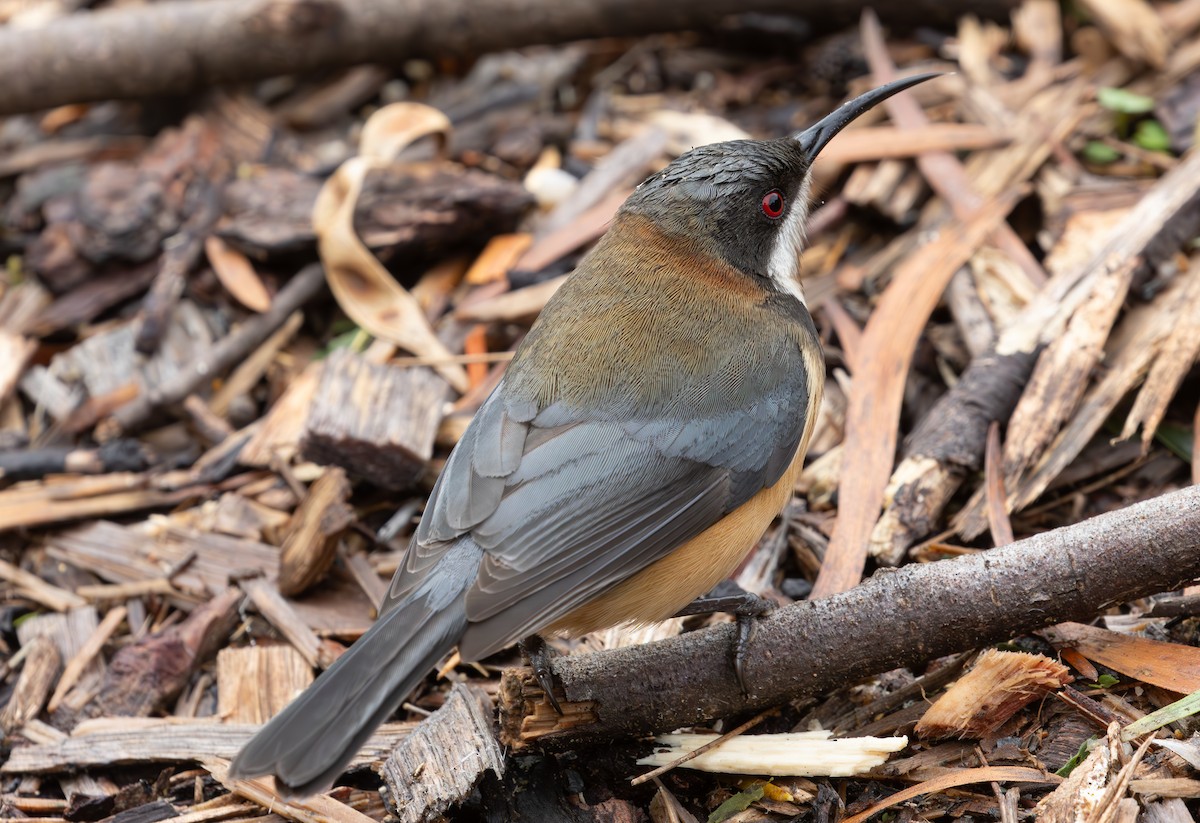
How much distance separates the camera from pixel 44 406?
5.92 metres

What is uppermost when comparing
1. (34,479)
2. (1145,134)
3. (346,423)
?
(1145,134)

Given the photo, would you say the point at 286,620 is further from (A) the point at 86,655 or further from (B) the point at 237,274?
(B) the point at 237,274

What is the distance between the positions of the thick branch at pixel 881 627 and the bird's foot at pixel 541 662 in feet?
0.13

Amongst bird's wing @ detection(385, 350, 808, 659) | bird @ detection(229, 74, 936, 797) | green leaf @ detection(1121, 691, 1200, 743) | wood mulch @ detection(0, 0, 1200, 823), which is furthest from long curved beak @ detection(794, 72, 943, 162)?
green leaf @ detection(1121, 691, 1200, 743)

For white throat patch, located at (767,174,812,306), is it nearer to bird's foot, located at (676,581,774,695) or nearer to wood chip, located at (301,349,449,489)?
bird's foot, located at (676,581,774,695)

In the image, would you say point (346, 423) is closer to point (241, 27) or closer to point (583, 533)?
point (583, 533)

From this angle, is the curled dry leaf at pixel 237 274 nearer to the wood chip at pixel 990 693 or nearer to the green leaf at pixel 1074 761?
the wood chip at pixel 990 693

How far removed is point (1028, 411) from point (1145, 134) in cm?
212

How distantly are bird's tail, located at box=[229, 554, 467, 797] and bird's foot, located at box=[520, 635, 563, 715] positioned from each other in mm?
429

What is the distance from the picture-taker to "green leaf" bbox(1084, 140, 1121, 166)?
19.2 ft

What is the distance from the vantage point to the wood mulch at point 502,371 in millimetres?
3678

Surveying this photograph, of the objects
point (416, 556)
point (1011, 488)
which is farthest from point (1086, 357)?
point (416, 556)

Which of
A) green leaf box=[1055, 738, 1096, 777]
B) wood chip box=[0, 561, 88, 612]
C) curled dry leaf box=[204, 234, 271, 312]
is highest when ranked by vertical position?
curled dry leaf box=[204, 234, 271, 312]

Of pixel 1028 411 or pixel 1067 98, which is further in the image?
pixel 1067 98
